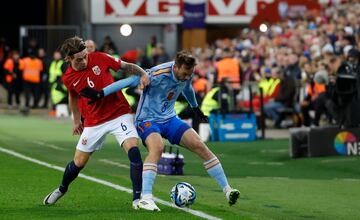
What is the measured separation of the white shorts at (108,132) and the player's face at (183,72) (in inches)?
28.5

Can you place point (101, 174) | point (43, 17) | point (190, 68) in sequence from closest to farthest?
point (190, 68), point (101, 174), point (43, 17)

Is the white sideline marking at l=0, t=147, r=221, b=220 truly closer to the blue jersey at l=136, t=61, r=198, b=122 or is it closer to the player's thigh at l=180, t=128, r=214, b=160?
the player's thigh at l=180, t=128, r=214, b=160

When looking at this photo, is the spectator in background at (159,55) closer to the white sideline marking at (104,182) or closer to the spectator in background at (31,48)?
the spectator in background at (31,48)

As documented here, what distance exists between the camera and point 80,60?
44.1 ft

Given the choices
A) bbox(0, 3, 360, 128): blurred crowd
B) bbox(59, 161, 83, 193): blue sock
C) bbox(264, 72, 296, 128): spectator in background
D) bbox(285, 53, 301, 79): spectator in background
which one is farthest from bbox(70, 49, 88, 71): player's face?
bbox(285, 53, 301, 79): spectator in background

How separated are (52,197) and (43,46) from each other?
28261mm

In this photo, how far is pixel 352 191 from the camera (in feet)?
53.6

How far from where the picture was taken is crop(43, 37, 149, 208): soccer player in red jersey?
13.3m

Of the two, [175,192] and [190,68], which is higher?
[190,68]

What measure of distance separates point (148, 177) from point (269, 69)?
17.8m

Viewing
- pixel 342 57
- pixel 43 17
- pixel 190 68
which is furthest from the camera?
pixel 43 17

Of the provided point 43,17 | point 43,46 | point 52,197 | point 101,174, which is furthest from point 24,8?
point 52,197

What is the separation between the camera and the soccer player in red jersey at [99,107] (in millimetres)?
13344

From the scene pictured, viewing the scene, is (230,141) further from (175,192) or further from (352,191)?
(175,192)
